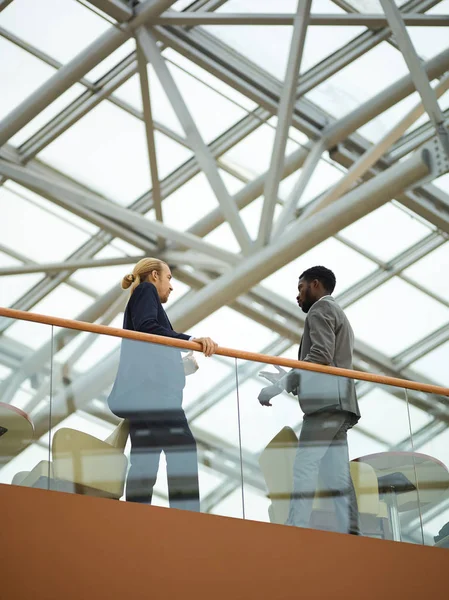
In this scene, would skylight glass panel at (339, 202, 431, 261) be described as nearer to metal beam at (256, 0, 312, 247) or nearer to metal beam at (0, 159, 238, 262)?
metal beam at (0, 159, 238, 262)

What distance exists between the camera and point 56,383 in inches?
277

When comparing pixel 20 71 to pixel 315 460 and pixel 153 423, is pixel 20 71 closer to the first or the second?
pixel 153 423

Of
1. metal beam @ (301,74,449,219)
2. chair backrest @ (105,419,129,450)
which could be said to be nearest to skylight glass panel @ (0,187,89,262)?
metal beam @ (301,74,449,219)

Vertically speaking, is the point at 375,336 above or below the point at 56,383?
above

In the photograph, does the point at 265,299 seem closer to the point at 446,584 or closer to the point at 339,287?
the point at 339,287

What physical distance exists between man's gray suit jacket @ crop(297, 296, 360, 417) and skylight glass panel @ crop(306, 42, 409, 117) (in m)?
7.10

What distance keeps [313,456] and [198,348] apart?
102 cm

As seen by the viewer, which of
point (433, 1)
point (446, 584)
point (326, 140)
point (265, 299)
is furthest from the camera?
point (265, 299)

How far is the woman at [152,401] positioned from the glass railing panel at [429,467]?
5.66 feet

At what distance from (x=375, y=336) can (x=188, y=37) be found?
20.7ft

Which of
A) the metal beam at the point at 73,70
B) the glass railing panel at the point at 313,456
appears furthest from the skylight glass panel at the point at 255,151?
the glass railing panel at the point at 313,456

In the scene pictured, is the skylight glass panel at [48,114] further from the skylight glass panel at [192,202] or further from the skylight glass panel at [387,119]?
the skylight glass panel at [387,119]

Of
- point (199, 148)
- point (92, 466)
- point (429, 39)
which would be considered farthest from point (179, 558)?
point (429, 39)

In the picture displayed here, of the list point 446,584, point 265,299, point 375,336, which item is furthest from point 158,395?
point 375,336
